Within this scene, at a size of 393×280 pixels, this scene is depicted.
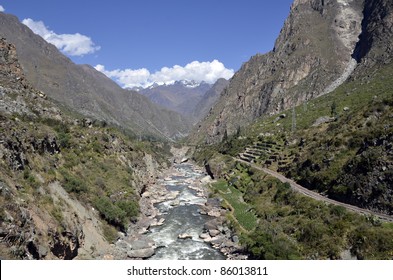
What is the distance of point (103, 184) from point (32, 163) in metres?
15.7

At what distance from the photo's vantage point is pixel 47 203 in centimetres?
3381

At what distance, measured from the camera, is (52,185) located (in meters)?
38.7

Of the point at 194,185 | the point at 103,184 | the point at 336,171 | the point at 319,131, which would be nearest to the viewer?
the point at 336,171

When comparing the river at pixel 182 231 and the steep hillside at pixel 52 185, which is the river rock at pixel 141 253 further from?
the steep hillside at pixel 52 185

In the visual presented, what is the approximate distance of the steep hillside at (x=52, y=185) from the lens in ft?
91.6

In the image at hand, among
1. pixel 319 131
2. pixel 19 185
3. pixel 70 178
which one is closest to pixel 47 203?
pixel 19 185

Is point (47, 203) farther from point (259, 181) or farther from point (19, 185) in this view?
point (259, 181)

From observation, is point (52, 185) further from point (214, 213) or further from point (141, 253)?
point (214, 213)

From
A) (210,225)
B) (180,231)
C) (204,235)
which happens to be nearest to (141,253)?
(204,235)

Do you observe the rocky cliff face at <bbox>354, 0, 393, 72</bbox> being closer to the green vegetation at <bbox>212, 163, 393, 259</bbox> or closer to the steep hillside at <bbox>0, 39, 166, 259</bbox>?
the green vegetation at <bbox>212, 163, 393, 259</bbox>

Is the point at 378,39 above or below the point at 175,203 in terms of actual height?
above

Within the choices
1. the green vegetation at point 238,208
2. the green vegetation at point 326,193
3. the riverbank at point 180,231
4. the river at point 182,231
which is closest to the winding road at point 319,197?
the green vegetation at point 326,193

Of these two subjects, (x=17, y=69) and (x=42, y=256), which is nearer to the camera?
(x=42, y=256)

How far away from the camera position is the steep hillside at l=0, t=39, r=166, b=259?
27922 mm
